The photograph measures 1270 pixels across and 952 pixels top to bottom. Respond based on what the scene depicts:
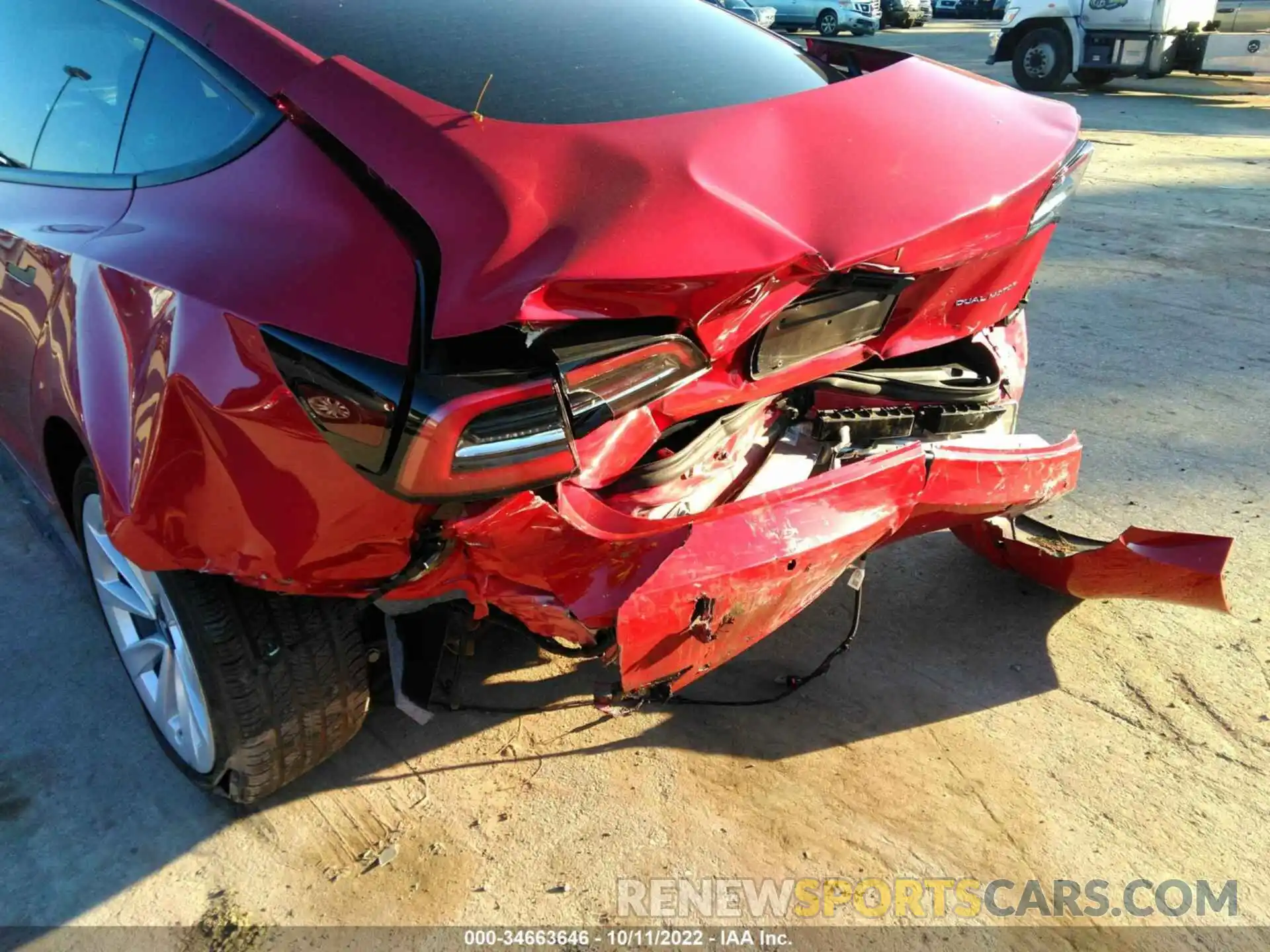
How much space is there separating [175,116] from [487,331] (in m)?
1.11

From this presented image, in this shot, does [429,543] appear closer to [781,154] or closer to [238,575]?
[238,575]

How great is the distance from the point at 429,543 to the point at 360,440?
0.91 feet

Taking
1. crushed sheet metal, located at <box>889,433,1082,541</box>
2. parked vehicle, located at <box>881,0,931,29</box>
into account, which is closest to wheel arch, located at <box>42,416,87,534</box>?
crushed sheet metal, located at <box>889,433,1082,541</box>

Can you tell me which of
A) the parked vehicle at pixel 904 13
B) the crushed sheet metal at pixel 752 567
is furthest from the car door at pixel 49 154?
the parked vehicle at pixel 904 13

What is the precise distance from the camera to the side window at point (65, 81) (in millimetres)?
2316

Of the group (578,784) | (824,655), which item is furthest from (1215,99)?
(578,784)

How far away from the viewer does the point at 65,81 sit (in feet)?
8.33

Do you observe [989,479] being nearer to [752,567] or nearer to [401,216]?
[752,567]

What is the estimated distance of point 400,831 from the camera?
2.29 metres

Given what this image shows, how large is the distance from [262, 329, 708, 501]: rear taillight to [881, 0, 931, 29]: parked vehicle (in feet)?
84.9

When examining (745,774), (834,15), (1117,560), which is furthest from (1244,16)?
(745,774)

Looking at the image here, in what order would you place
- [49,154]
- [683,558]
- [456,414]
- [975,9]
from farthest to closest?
[975,9] < [49,154] < [683,558] < [456,414]

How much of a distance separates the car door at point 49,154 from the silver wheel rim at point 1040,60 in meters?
13.4

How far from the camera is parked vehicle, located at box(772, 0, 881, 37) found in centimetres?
2234
